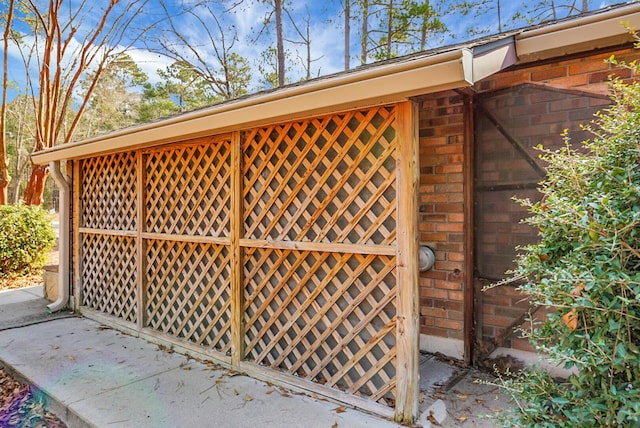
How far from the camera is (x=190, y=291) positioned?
12.9ft

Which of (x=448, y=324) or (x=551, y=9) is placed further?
(x=551, y=9)

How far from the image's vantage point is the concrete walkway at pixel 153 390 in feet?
8.63

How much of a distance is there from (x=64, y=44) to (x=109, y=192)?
20.7 feet

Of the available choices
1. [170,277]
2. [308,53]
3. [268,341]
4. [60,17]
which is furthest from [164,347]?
[308,53]

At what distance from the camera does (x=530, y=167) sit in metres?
3.06

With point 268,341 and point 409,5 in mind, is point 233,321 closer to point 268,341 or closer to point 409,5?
point 268,341

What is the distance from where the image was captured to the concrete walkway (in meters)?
2.63

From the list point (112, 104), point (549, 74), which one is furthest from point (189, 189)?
point (112, 104)

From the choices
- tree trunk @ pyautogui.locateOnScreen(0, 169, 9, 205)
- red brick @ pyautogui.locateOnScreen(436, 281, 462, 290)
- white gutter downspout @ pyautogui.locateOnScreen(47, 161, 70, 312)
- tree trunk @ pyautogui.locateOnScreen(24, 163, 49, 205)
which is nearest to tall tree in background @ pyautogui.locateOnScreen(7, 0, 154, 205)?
tree trunk @ pyautogui.locateOnScreen(24, 163, 49, 205)

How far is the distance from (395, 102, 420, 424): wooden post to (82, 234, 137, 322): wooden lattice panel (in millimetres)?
3445

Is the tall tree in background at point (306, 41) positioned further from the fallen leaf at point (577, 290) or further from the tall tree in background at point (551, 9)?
the fallen leaf at point (577, 290)

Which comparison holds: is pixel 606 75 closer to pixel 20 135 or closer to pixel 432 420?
pixel 432 420

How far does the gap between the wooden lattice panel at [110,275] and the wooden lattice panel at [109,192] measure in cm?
21

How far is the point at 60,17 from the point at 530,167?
10.5 m
